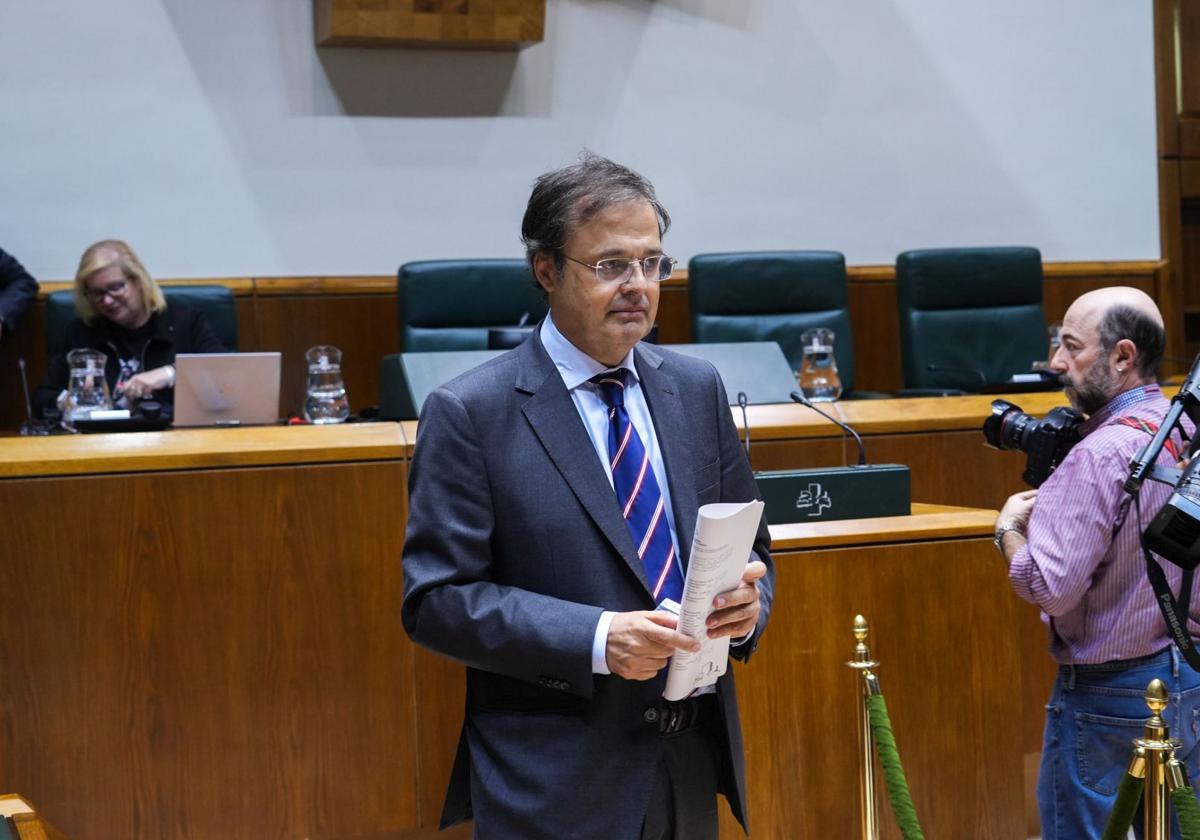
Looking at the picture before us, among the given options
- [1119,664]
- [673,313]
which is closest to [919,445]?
[1119,664]

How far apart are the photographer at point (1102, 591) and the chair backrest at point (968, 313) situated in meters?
2.56

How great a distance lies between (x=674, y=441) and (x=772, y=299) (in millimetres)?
3122

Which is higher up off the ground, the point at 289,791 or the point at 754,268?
the point at 754,268

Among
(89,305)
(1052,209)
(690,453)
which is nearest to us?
(690,453)

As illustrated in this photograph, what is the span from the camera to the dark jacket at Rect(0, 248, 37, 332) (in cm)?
421

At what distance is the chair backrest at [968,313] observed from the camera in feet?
15.3

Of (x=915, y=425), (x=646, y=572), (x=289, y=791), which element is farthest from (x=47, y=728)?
(x=915, y=425)

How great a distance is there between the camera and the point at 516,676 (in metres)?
1.41

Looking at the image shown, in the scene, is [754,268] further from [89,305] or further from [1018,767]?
[1018,767]

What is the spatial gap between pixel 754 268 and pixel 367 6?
5.15ft

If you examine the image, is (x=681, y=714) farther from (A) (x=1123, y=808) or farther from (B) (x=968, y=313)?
(B) (x=968, y=313)

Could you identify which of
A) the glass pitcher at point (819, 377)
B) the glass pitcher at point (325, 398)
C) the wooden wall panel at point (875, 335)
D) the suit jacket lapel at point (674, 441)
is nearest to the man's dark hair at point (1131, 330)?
the suit jacket lapel at point (674, 441)

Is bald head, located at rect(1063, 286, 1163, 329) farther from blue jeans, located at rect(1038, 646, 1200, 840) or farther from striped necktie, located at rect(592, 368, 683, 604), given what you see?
striped necktie, located at rect(592, 368, 683, 604)

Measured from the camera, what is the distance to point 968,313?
474cm
